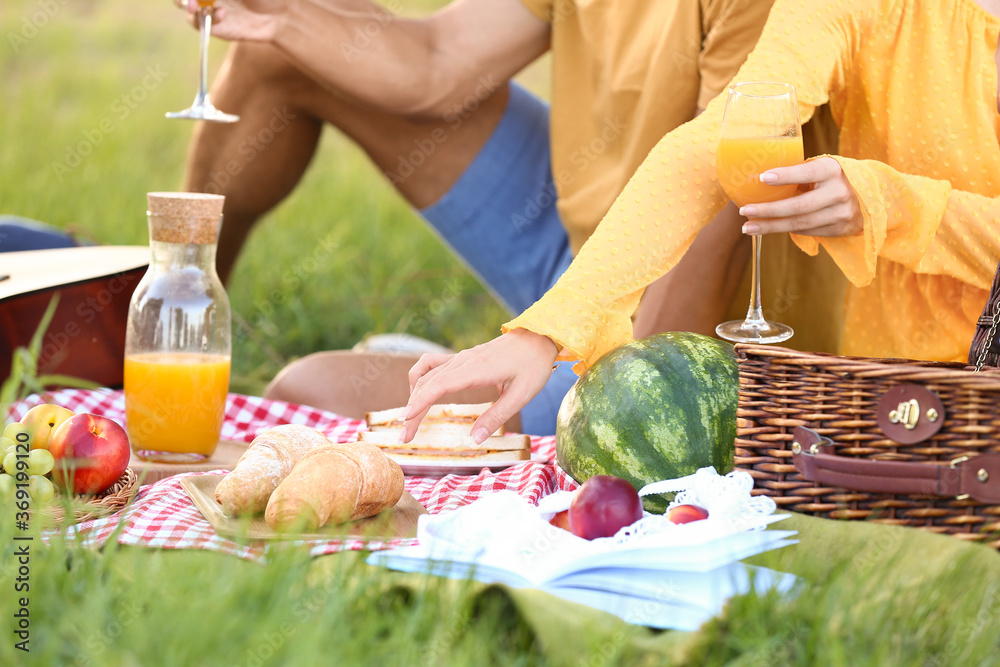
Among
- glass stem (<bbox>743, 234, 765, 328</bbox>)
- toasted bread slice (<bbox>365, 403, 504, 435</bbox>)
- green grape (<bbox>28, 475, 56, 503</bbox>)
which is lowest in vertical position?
toasted bread slice (<bbox>365, 403, 504, 435</bbox>)

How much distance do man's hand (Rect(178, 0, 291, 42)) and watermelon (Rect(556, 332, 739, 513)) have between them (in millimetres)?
1293

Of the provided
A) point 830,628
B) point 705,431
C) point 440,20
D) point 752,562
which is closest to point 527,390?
point 705,431

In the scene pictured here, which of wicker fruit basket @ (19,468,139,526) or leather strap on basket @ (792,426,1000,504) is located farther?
wicker fruit basket @ (19,468,139,526)

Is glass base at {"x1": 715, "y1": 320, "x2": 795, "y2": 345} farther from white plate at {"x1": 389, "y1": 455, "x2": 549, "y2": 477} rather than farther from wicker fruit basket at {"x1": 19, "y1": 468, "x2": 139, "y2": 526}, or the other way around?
wicker fruit basket at {"x1": 19, "y1": 468, "x2": 139, "y2": 526}

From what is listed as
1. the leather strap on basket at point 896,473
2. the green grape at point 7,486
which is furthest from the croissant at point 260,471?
the leather strap on basket at point 896,473

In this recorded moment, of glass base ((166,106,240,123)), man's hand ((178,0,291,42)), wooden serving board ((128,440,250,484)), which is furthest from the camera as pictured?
man's hand ((178,0,291,42))

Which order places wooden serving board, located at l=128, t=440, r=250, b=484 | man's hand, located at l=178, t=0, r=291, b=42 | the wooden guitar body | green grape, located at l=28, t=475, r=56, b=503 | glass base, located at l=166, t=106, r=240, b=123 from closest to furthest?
1. green grape, located at l=28, t=475, r=56, b=503
2. wooden serving board, located at l=128, t=440, r=250, b=484
3. the wooden guitar body
4. glass base, located at l=166, t=106, r=240, b=123
5. man's hand, located at l=178, t=0, r=291, b=42

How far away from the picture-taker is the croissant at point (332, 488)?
128 cm

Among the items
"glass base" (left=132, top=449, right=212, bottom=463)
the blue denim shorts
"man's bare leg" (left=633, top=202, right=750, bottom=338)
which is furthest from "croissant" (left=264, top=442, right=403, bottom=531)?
the blue denim shorts

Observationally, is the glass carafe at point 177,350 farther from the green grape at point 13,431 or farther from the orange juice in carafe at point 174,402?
the green grape at point 13,431

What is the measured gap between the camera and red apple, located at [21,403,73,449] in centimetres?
150

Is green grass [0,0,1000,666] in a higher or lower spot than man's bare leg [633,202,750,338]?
lower

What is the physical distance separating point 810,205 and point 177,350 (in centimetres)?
107

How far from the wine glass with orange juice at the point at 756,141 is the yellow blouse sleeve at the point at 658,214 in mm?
72
